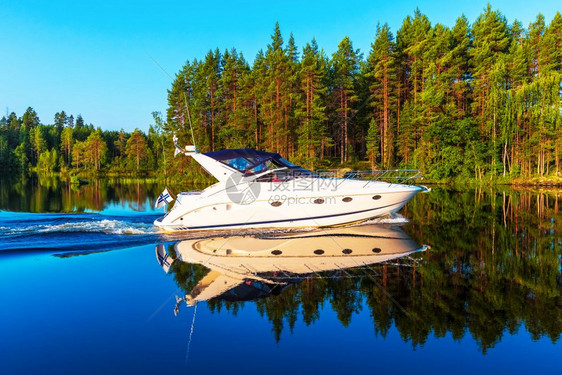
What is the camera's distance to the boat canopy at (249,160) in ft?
37.1

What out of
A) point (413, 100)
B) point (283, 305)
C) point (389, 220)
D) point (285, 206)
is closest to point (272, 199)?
point (285, 206)

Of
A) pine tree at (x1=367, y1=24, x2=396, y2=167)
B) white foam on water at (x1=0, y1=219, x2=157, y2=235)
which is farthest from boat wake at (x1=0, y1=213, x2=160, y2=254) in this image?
pine tree at (x1=367, y1=24, x2=396, y2=167)

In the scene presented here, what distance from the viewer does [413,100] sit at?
120 feet

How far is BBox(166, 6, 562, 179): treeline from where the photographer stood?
30422mm

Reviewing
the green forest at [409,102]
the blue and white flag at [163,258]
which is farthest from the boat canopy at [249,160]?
the green forest at [409,102]

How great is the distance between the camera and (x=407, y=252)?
8.50 metres

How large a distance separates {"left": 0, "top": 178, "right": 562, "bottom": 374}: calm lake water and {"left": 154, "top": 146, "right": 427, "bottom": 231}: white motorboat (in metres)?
1.31

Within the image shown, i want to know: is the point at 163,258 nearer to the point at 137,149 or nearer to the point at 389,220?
the point at 389,220

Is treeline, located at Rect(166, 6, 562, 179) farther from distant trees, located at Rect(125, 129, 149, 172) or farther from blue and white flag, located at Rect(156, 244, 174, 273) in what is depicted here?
blue and white flag, located at Rect(156, 244, 174, 273)

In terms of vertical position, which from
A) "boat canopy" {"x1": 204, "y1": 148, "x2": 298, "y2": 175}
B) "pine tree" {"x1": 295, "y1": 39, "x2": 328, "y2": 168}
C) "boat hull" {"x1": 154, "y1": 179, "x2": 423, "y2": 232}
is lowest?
"boat hull" {"x1": 154, "y1": 179, "x2": 423, "y2": 232}

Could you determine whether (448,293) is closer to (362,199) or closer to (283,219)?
(362,199)

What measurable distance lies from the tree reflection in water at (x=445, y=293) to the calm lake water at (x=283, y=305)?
1.1 inches

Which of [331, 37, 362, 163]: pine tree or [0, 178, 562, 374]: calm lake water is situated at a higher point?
[331, 37, 362, 163]: pine tree

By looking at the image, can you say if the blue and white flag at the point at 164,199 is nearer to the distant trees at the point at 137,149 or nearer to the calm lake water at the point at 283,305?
the calm lake water at the point at 283,305
